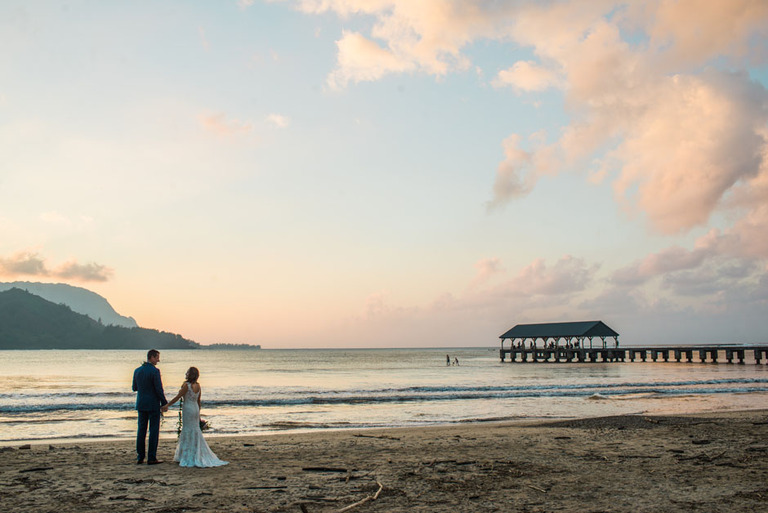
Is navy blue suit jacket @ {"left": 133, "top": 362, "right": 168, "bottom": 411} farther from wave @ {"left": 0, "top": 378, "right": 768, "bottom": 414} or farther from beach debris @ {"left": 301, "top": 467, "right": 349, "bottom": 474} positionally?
wave @ {"left": 0, "top": 378, "right": 768, "bottom": 414}

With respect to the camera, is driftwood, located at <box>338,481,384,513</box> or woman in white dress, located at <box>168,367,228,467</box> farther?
woman in white dress, located at <box>168,367,228,467</box>

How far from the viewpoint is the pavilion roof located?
74.8 m

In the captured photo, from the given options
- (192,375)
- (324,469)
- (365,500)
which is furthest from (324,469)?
(192,375)

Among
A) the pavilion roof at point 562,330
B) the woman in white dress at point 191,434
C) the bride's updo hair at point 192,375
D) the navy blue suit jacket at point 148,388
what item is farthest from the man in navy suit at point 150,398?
the pavilion roof at point 562,330

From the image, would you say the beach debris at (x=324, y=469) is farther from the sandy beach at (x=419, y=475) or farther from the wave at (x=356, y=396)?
the wave at (x=356, y=396)

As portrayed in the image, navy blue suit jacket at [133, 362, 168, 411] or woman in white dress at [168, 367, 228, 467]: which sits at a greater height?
navy blue suit jacket at [133, 362, 168, 411]

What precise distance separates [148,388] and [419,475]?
15.9ft

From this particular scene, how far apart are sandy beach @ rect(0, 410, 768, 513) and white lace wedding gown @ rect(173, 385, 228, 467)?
0.25m

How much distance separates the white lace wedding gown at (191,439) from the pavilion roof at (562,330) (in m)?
70.3

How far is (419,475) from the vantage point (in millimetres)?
8891

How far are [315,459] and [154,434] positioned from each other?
2.90 meters

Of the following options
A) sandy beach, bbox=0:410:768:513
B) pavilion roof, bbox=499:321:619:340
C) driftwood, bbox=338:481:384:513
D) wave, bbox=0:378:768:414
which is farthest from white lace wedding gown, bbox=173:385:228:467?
pavilion roof, bbox=499:321:619:340

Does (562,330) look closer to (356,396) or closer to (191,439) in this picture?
(356,396)

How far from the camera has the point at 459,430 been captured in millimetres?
15672
